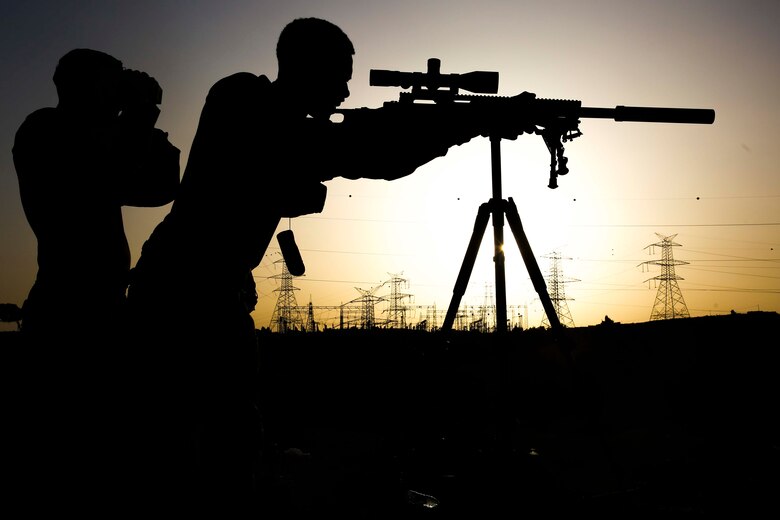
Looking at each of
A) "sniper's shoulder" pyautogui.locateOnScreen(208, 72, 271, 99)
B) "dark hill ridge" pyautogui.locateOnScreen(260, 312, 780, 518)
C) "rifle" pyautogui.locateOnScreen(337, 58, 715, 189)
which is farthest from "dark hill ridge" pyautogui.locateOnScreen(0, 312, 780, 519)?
"rifle" pyautogui.locateOnScreen(337, 58, 715, 189)

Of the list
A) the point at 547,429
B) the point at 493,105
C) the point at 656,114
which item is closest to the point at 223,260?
the point at 493,105

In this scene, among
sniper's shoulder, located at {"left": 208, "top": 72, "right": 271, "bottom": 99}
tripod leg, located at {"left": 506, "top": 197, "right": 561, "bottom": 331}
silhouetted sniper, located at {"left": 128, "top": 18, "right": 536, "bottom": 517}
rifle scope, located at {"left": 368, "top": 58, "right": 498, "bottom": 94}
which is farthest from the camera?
tripod leg, located at {"left": 506, "top": 197, "right": 561, "bottom": 331}

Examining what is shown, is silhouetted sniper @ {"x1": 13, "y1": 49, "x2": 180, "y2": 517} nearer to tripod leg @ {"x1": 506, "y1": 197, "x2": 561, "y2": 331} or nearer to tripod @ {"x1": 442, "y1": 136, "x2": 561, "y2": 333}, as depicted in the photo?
tripod @ {"x1": 442, "y1": 136, "x2": 561, "y2": 333}

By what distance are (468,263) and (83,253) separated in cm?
452

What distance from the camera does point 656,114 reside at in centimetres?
547

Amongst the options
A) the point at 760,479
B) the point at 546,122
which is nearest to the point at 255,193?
the point at 546,122

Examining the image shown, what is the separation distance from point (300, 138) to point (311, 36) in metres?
0.43

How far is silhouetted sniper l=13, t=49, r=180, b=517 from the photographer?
6.19 ft

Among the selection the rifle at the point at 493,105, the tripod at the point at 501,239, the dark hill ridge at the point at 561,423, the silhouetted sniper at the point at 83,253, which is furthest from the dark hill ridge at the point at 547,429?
the rifle at the point at 493,105

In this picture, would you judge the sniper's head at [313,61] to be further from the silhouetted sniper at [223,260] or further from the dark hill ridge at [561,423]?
the dark hill ridge at [561,423]

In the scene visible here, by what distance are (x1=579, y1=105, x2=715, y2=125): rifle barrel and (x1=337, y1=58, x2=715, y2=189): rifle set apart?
11mm

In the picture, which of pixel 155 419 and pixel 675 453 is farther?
pixel 675 453

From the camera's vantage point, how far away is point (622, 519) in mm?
4176

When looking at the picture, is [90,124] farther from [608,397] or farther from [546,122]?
[608,397]
